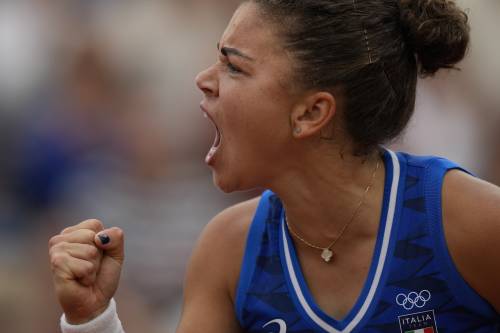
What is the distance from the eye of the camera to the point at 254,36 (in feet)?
7.79

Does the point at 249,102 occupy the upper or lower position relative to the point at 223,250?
upper

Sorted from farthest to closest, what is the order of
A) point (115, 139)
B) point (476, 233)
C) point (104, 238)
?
point (115, 139), point (104, 238), point (476, 233)

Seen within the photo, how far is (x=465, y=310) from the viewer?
230cm

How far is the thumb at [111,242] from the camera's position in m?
2.34

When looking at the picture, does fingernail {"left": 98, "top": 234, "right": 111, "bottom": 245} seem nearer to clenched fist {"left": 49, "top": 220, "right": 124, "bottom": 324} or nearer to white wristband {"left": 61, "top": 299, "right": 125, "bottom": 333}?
clenched fist {"left": 49, "top": 220, "right": 124, "bottom": 324}

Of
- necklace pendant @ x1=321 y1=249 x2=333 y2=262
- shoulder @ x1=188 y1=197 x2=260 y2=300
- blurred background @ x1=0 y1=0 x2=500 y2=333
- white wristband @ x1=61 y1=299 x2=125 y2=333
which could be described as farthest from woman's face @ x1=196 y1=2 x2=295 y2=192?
blurred background @ x1=0 y1=0 x2=500 y2=333

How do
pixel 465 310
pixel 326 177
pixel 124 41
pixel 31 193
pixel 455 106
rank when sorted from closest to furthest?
1. pixel 465 310
2. pixel 326 177
3. pixel 31 193
4. pixel 124 41
5. pixel 455 106

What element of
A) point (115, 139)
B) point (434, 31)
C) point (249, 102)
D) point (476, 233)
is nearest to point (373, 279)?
point (476, 233)

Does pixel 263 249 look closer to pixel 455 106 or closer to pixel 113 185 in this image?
pixel 113 185

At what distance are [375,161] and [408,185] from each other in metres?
0.14

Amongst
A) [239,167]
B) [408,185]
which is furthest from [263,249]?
[408,185]

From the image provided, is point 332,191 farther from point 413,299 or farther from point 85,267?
point 85,267

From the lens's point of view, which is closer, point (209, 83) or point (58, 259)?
point (58, 259)

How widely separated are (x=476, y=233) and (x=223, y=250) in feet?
2.34
